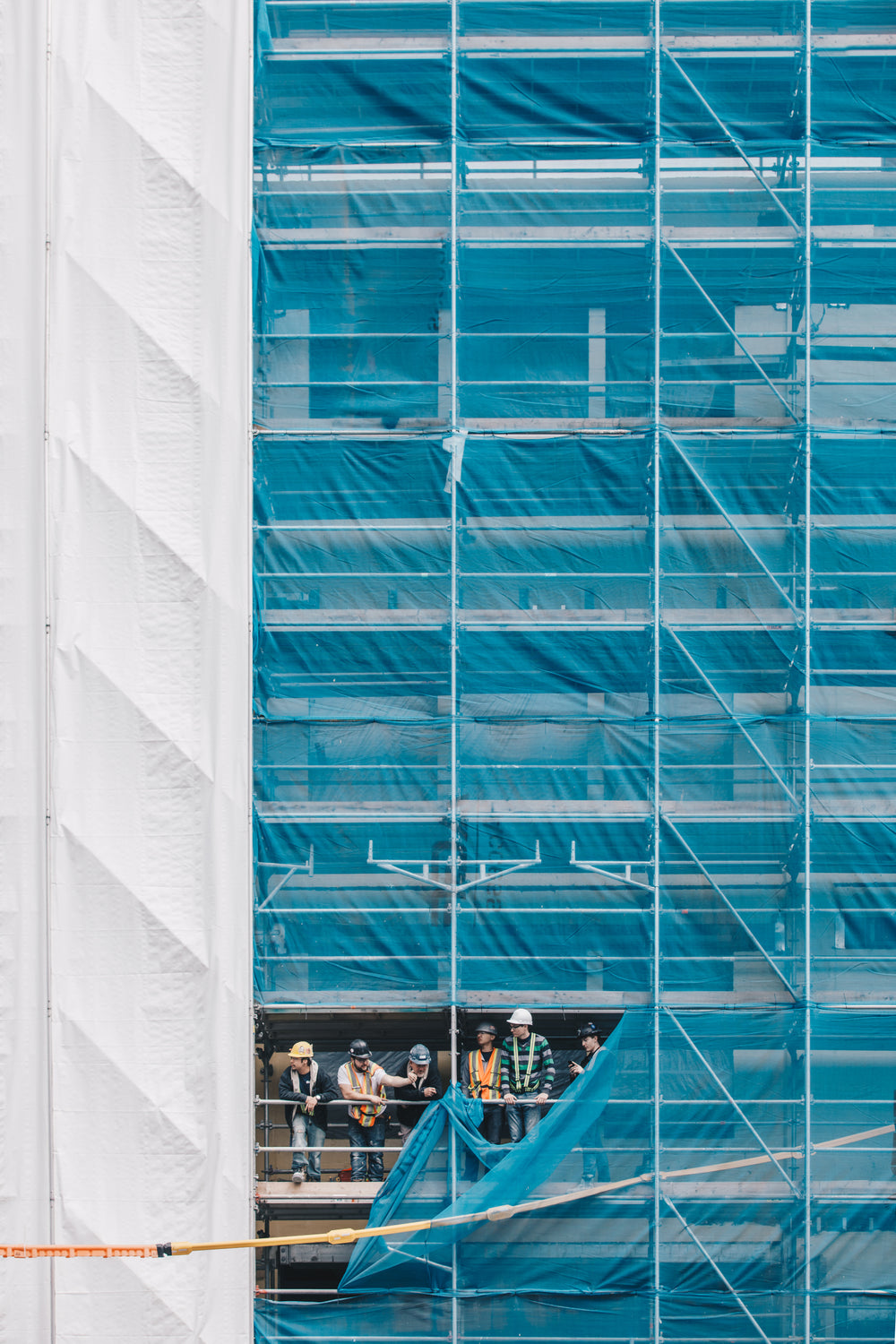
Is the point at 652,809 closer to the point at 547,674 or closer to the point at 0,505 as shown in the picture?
the point at 547,674

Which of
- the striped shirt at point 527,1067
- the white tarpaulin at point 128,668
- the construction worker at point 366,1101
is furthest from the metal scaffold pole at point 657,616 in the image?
the white tarpaulin at point 128,668

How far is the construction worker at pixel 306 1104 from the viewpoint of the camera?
35.5 feet

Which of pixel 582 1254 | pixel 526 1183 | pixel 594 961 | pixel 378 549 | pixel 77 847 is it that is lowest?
pixel 582 1254

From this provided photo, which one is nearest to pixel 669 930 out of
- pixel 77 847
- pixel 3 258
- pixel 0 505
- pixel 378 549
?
pixel 378 549

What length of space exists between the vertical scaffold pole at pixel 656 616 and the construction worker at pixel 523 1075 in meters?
1.04

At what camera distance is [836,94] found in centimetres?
1116

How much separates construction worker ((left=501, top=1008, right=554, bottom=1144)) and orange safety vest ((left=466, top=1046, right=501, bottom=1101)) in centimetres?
8

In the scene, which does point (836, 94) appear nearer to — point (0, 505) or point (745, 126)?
point (745, 126)

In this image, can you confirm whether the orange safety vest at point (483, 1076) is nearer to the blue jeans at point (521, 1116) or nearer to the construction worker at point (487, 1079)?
the construction worker at point (487, 1079)

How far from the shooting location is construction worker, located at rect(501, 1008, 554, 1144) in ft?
35.5

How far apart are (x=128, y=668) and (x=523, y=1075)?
534 cm

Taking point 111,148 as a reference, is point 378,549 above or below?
below

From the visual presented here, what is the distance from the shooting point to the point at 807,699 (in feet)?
35.8

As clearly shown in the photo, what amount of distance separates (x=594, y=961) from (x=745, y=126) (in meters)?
8.11
